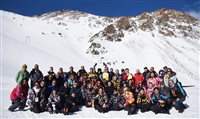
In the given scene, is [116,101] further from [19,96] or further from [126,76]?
[19,96]

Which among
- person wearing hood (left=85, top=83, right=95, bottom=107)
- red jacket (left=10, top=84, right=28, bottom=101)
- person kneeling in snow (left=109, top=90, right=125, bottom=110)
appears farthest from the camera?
person wearing hood (left=85, top=83, right=95, bottom=107)

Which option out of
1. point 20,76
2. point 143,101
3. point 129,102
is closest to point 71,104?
point 129,102

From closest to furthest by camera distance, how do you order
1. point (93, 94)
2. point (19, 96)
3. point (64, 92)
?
1. point (19, 96)
2. point (64, 92)
3. point (93, 94)

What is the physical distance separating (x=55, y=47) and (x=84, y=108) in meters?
21.0

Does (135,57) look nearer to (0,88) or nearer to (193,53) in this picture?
(193,53)

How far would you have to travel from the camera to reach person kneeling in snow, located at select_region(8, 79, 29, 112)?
10.9 metres

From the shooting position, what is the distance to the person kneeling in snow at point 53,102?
10.8 metres

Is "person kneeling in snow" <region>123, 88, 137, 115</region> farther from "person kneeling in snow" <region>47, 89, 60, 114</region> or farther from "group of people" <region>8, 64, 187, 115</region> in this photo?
"person kneeling in snow" <region>47, 89, 60, 114</region>

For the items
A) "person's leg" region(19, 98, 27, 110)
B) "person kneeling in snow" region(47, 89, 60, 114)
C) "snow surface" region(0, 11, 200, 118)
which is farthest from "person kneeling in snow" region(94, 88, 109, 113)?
"snow surface" region(0, 11, 200, 118)

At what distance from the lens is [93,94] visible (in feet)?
39.5

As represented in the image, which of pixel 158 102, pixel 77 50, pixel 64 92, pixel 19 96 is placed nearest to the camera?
pixel 19 96

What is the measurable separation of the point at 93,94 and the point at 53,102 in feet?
6.64

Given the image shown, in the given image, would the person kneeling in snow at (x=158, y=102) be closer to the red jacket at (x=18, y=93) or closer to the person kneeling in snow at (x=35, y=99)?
the person kneeling in snow at (x=35, y=99)

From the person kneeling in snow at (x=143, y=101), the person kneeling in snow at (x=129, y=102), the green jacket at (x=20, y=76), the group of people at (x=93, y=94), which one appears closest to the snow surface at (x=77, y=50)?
the green jacket at (x=20, y=76)
